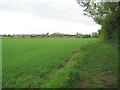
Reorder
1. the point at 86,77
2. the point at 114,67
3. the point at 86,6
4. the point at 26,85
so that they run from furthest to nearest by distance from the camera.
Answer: the point at 86,6, the point at 114,67, the point at 86,77, the point at 26,85

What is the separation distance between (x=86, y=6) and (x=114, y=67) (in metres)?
23.1

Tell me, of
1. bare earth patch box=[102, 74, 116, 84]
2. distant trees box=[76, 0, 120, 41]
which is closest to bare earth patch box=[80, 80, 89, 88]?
bare earth patch box=[102, 74, 116, 84]

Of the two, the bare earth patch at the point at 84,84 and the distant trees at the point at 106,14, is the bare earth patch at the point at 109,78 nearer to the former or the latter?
the bare earth patch at the point at 84,84

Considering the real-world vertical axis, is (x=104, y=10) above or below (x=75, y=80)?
above

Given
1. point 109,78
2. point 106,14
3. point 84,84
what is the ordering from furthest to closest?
point 106,14
point 109,78
point 84,84

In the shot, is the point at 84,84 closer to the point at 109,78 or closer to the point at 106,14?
the point at 109,78

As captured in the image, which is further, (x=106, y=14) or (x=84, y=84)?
(x=106, y=14)

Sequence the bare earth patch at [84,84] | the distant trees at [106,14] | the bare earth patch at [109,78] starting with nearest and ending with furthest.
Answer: the bare earth patch at [84,84] → the bare earth patch at [109,78] → the distant trees at [106,14]

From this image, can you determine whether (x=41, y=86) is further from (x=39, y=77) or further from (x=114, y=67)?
(x=114, y=67)

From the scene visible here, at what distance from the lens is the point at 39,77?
16.6 m

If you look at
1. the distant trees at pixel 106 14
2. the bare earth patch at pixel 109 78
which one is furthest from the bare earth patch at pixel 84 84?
the distant trees at pixel 106 14

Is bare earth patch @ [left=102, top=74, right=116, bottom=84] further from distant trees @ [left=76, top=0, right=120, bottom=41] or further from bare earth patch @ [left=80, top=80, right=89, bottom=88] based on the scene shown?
distant trees @ [left=76, top=0, right=120, bottom=41]

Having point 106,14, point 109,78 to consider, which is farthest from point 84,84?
point 106,14

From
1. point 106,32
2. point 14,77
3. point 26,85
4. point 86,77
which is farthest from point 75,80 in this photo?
point 106,32
